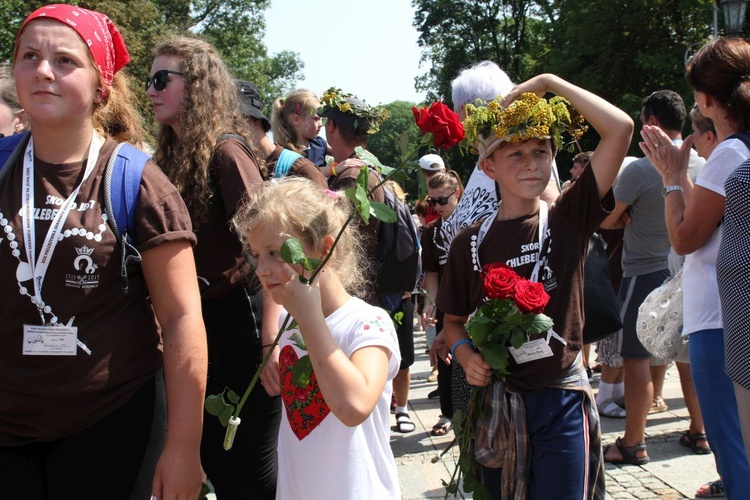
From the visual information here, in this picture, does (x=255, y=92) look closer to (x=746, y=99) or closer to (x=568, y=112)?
(x=568, y=112)

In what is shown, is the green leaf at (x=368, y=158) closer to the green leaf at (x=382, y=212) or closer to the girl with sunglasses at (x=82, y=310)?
the green leaf at (x=382, y=212)

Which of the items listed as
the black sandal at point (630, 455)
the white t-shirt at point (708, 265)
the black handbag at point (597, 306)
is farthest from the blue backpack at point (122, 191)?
the black sandal at point (630, 455)

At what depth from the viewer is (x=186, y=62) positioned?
3340 millimetres

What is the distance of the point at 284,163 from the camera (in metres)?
4.04

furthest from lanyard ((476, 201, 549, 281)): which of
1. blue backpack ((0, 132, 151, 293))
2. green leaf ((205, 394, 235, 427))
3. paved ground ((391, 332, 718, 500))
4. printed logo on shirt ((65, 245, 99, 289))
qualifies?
paved ground ((391, 332, 718, 500))

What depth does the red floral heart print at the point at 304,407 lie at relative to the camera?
240 centimetres

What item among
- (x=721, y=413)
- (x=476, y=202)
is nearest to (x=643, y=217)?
(x=476, y=202)

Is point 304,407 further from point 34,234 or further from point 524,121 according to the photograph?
point 524,121

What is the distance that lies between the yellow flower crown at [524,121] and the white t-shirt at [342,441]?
3.19ft

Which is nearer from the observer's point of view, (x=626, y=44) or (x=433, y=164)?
(x=433, y=164)

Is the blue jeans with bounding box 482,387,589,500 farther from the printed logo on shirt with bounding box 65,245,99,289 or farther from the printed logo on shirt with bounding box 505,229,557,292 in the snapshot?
the printed logo on shirt with bounding box 65,245,99,289

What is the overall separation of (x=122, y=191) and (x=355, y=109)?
3070 millimetres

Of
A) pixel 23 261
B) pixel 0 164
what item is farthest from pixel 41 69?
pixel 23 261

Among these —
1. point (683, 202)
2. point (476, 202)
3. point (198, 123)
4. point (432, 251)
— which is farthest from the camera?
point (432, 251)
